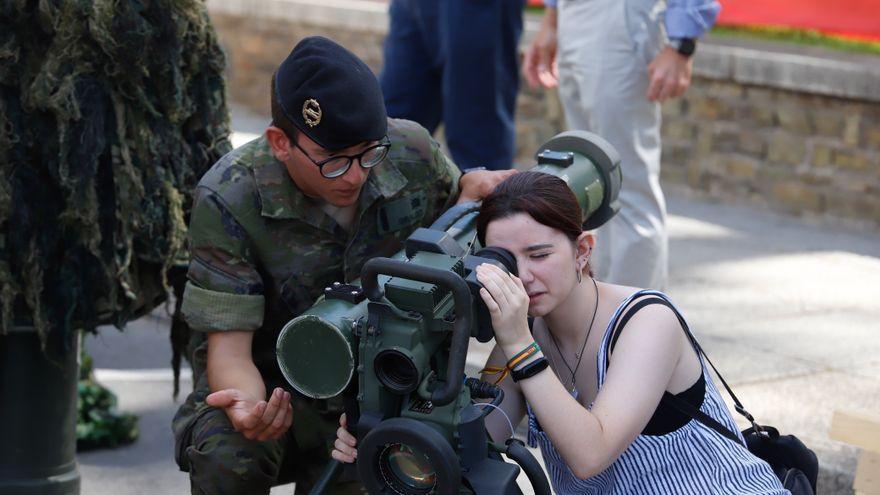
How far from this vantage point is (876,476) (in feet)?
10.3

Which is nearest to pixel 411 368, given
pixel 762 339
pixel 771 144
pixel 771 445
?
pixel 771 445

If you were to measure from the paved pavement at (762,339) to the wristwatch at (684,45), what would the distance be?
1.04 metres

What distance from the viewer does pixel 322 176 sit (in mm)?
2777

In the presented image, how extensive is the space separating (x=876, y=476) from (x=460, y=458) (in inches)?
51.3

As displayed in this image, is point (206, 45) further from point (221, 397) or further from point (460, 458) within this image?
point (460, 458)

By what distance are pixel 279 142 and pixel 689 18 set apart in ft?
6.01

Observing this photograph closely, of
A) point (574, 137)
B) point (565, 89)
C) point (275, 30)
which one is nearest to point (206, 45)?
point (574, 137)

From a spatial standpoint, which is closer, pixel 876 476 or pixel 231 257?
pixel 231 257

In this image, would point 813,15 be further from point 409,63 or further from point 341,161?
point 341,161

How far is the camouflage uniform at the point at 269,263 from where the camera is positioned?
2816mm

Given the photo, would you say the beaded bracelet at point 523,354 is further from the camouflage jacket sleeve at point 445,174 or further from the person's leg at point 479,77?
the person's leg at point 479,77

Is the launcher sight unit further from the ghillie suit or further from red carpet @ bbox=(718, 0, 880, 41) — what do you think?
red carpet @ bbox=(718, 0, 880, 41)

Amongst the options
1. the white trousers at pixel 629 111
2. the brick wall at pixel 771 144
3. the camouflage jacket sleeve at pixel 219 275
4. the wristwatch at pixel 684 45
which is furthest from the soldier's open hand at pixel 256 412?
the brick wall at pixel 771 144

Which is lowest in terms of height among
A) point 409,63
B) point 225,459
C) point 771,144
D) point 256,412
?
point 771,144
